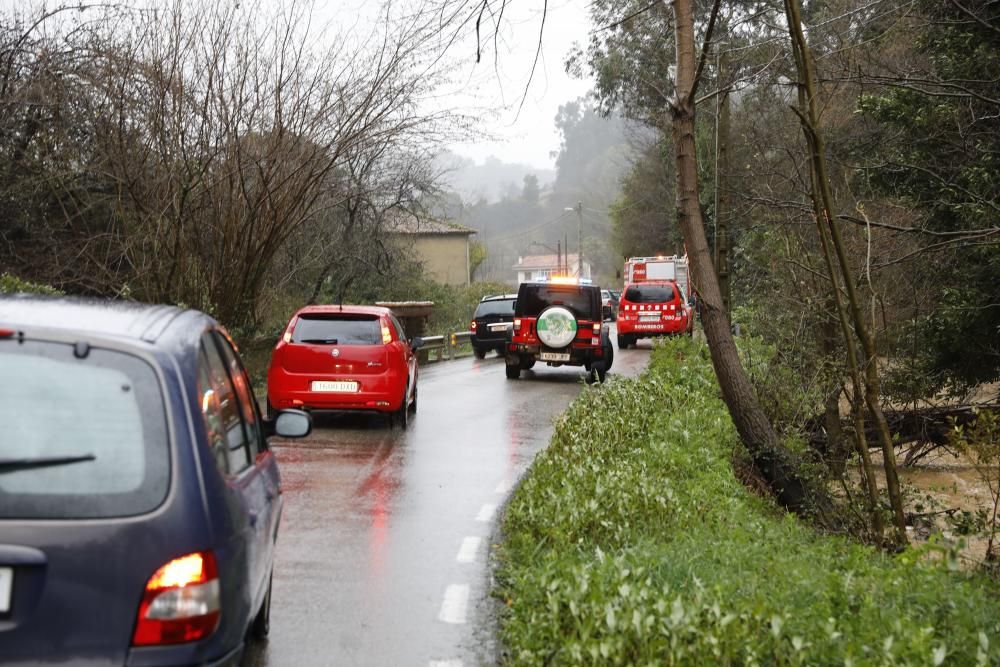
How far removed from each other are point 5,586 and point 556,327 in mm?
19920

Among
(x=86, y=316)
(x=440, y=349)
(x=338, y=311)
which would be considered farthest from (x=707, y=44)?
(x=440, y=349)

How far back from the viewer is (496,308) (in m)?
30.2

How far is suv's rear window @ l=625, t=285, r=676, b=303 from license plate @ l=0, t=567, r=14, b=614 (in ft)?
106

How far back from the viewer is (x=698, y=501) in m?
8.11

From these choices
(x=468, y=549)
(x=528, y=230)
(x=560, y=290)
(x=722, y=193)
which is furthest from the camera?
(x=528, y=230)

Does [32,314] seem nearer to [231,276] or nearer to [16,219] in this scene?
[231,276]

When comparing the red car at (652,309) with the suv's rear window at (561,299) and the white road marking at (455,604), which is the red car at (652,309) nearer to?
the suv's rear window at (561,299)

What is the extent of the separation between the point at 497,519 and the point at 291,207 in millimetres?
9488

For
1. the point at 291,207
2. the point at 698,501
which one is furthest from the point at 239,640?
the point at 291,207

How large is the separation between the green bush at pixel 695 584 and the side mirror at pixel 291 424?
142cm

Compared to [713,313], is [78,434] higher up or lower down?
lower down

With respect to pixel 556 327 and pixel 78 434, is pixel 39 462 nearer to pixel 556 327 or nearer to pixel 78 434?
pixel 78 434

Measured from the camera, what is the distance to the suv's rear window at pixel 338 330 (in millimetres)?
14641

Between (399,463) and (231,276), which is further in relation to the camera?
(231,276)
